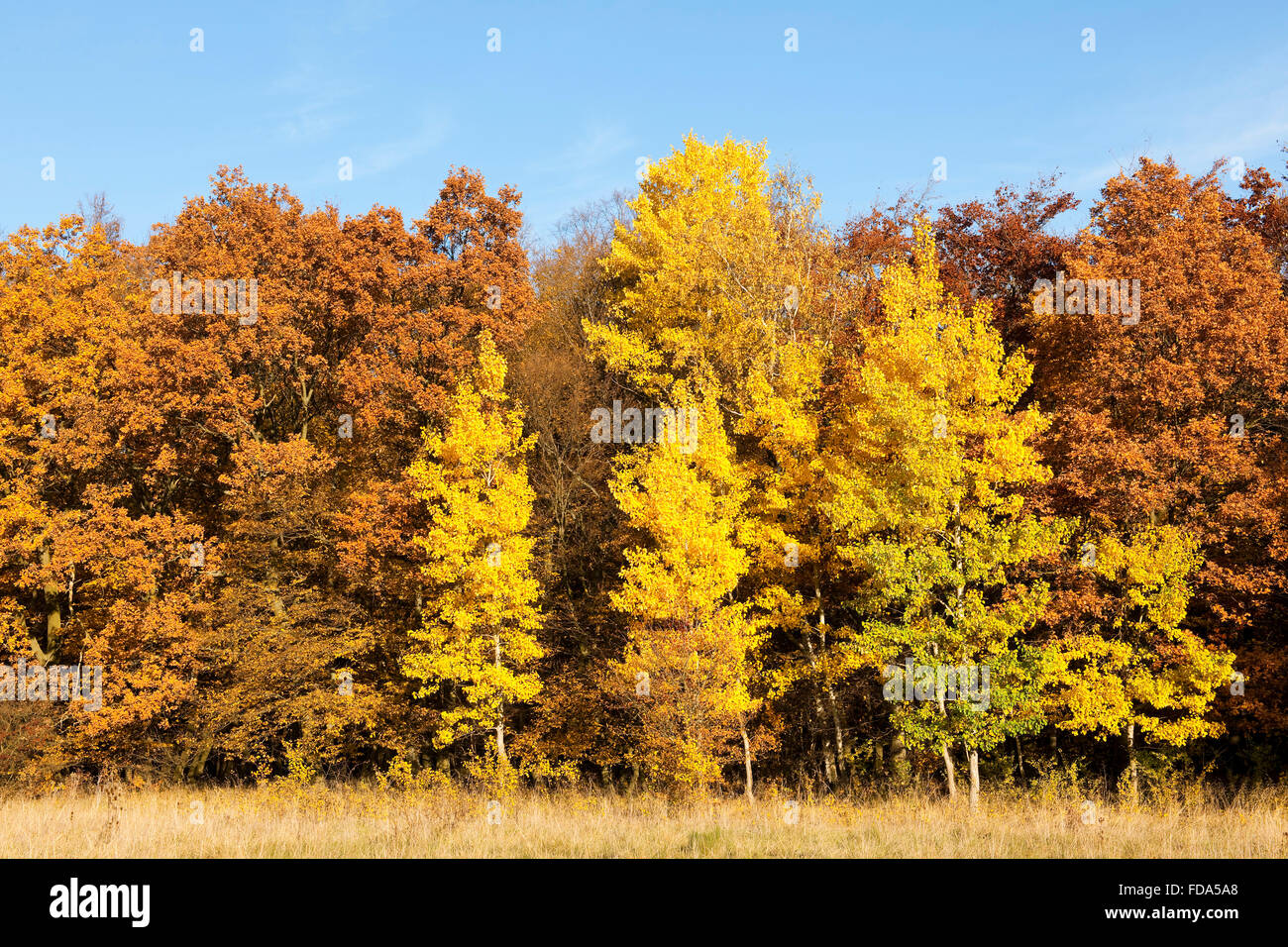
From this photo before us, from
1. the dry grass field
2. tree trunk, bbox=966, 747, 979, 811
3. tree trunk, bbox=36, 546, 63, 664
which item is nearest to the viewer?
the dry grass field

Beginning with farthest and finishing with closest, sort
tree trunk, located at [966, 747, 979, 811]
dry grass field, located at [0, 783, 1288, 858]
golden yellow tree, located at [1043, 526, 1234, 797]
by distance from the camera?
tree trunk, located at [966, 747, 979, 811] < golden yellow tree, located at [1043, 526, 1234, 797] < dry grass field, located at [0, 783, 1288, 858]

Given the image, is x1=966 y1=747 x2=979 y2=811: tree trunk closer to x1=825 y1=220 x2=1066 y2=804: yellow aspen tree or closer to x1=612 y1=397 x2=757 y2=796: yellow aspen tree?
x1=825 y1=220 x2=1066 y2=804: yellow aspen tree

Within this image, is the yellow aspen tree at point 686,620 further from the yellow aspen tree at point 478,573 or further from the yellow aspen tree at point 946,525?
the yellow aspen tree at point 946,525

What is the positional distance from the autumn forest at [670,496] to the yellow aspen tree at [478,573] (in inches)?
5.5

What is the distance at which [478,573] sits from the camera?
2500cm

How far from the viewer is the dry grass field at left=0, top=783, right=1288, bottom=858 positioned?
1163 centimetres

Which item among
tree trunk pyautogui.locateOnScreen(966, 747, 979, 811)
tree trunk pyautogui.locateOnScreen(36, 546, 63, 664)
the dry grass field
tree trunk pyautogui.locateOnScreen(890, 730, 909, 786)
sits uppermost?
tree trunk pyautogui.locateOnScreen(36, 546, 63, 664)

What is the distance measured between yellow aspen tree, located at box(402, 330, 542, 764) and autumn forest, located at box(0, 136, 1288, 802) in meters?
0.14

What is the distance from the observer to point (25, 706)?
87.9ft

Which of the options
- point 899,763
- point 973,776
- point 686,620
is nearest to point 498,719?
point 686,620

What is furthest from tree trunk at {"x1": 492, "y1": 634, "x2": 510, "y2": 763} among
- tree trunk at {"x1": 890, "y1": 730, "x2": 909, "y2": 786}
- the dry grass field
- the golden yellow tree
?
the golden yellow tree

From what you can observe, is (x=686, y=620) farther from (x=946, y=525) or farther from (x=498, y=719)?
(x=946, y=525)

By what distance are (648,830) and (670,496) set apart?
1173 centimetres

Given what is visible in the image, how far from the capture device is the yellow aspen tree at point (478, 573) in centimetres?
2519
